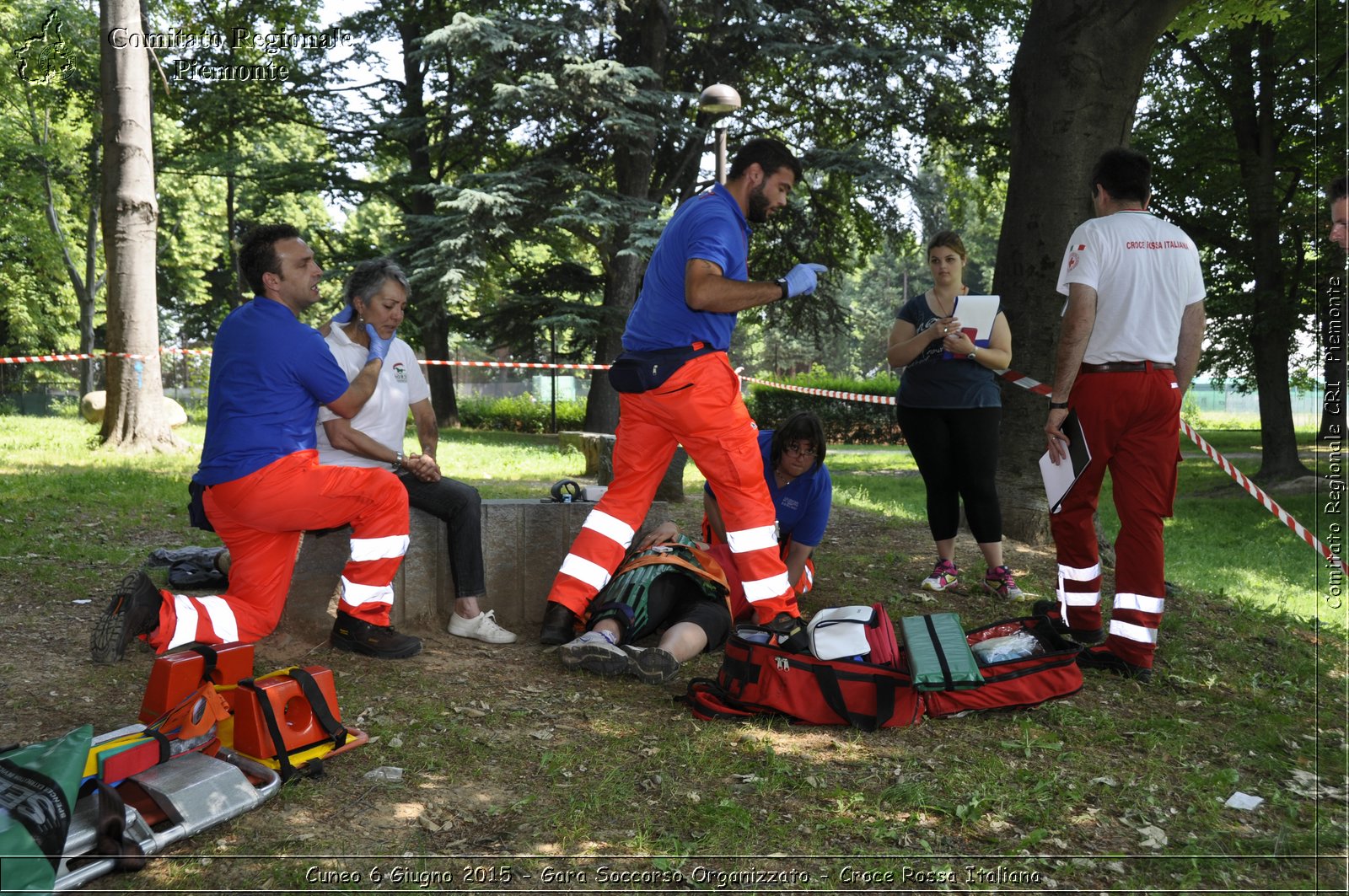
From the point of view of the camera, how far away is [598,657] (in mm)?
4273

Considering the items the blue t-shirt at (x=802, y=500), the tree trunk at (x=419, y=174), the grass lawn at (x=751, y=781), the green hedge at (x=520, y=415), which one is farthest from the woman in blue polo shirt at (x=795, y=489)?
the green hedge at (x=520, y=415)

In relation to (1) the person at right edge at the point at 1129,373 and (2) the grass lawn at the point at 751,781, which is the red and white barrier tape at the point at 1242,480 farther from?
(2) the grass lawn at the point at 751,781

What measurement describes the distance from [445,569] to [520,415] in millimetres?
20709

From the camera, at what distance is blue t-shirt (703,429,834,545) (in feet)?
16.5

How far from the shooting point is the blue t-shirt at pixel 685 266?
4.41 metres

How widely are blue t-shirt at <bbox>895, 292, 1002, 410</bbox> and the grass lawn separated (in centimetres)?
114

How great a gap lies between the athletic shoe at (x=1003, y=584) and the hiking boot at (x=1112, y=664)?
105cm

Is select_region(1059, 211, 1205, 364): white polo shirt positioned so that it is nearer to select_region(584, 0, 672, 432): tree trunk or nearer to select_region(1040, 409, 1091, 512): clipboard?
select_region(1040, 409, 1091, 512): clipboard

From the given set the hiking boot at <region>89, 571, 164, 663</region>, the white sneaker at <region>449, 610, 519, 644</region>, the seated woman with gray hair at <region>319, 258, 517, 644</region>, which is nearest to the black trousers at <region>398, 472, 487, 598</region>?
the seated woman with gray hair at <region>319, 258, 517, 644</region>

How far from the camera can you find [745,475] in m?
4.36

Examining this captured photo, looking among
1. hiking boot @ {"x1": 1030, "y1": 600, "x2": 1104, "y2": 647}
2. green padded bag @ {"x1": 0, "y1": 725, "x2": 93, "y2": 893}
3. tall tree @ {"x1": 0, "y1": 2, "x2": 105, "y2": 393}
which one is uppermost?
tall tree @ {"x1": 0, "y1": 2, "x2": 105, "y2": 393}

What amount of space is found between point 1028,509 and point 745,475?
333cm

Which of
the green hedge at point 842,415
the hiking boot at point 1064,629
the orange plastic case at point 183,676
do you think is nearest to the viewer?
the orange plastic case at point 183,676

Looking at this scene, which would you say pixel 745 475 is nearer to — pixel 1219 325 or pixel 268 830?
pixel 268 830
